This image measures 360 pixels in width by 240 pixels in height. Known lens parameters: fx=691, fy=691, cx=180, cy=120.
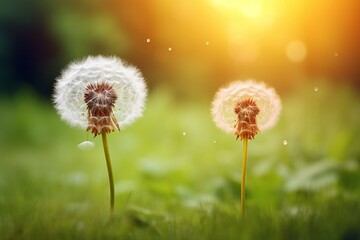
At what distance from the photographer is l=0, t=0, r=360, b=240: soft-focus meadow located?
183 cm

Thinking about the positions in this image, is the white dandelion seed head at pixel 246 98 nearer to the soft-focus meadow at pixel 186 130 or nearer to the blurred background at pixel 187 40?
the soft-focus meadow at pixel 186 130

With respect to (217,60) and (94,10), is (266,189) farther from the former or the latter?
(94,10)

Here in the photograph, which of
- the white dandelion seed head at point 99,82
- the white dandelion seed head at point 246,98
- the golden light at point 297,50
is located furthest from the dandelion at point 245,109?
the golden light at point 297,50

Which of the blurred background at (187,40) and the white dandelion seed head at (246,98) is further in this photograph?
the blurred background at (187,40)

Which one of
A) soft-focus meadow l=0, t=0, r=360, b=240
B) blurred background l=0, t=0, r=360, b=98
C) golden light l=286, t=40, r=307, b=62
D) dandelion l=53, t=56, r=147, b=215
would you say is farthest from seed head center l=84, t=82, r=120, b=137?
golden light l=286, t=40, r=307, b=62

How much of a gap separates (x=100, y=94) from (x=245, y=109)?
38cm

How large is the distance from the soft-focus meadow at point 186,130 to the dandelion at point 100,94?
0.26 metres

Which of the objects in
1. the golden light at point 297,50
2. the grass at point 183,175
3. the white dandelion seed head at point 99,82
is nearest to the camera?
the grass at point 183,175

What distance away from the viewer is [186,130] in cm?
482

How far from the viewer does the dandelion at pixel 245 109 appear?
5.86 ft

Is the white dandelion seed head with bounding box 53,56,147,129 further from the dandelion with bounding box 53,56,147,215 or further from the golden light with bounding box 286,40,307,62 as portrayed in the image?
the golden light with bounding box 286,40,307,62

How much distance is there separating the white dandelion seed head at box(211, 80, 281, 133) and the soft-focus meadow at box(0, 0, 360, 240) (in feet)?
0.78

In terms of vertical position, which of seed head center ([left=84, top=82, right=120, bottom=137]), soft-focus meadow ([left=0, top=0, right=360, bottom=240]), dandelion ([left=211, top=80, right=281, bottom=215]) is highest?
soft-focus meadow ([left=0, top=0, right=360, bottom=240])

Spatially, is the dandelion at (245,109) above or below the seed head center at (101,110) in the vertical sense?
above
